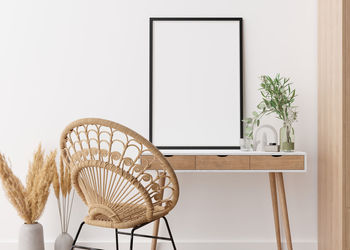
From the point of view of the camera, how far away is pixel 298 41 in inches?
115

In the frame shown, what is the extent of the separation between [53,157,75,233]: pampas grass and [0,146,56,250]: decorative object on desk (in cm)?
7

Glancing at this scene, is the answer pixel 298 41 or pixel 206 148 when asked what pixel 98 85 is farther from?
pixel 298 41

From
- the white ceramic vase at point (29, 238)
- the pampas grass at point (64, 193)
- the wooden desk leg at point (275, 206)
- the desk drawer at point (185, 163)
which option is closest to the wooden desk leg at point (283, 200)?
the wooden desk leg at point (275, 206)

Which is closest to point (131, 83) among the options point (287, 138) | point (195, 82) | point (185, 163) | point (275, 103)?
point (195, 82)

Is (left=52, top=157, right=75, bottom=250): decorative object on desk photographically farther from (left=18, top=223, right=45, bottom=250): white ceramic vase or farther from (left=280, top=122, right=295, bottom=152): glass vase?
(left=280, top=122, right=295, bottom=152): glass vase

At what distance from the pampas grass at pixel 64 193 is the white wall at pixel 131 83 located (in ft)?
0.24

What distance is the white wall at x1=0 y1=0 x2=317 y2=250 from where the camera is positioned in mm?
2914

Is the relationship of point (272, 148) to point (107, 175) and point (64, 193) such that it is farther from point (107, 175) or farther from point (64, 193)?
point (64, 193)

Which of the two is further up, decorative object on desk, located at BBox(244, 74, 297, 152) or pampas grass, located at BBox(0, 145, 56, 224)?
decorative object on desk, located at BBox(244, 74, 297, 152)

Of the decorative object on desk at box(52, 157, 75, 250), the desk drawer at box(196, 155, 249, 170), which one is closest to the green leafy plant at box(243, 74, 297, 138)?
the desk drawer at box(196, 155, 249, 170)


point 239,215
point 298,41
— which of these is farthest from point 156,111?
point 298,41

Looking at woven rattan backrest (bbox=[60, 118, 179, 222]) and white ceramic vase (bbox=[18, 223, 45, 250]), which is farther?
white ceramic vase (bbox=[18, 223, 45, 250])

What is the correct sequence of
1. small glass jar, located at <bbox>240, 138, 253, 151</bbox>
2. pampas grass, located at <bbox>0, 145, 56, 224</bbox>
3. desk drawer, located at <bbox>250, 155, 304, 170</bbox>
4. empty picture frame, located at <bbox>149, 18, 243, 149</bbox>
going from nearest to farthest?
desk drawer, located at <bbox>250, 155, 304, 170</bbox>
pampas grass, located at <bbox>0, 145, 56, 224</bbox>
small glass jar, located at <bbox>240, 138, 253, 151</bbox>
empty picture frame, located at <bbox>149, 18, 243, 149</bbox>

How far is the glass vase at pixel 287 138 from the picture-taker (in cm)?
260
